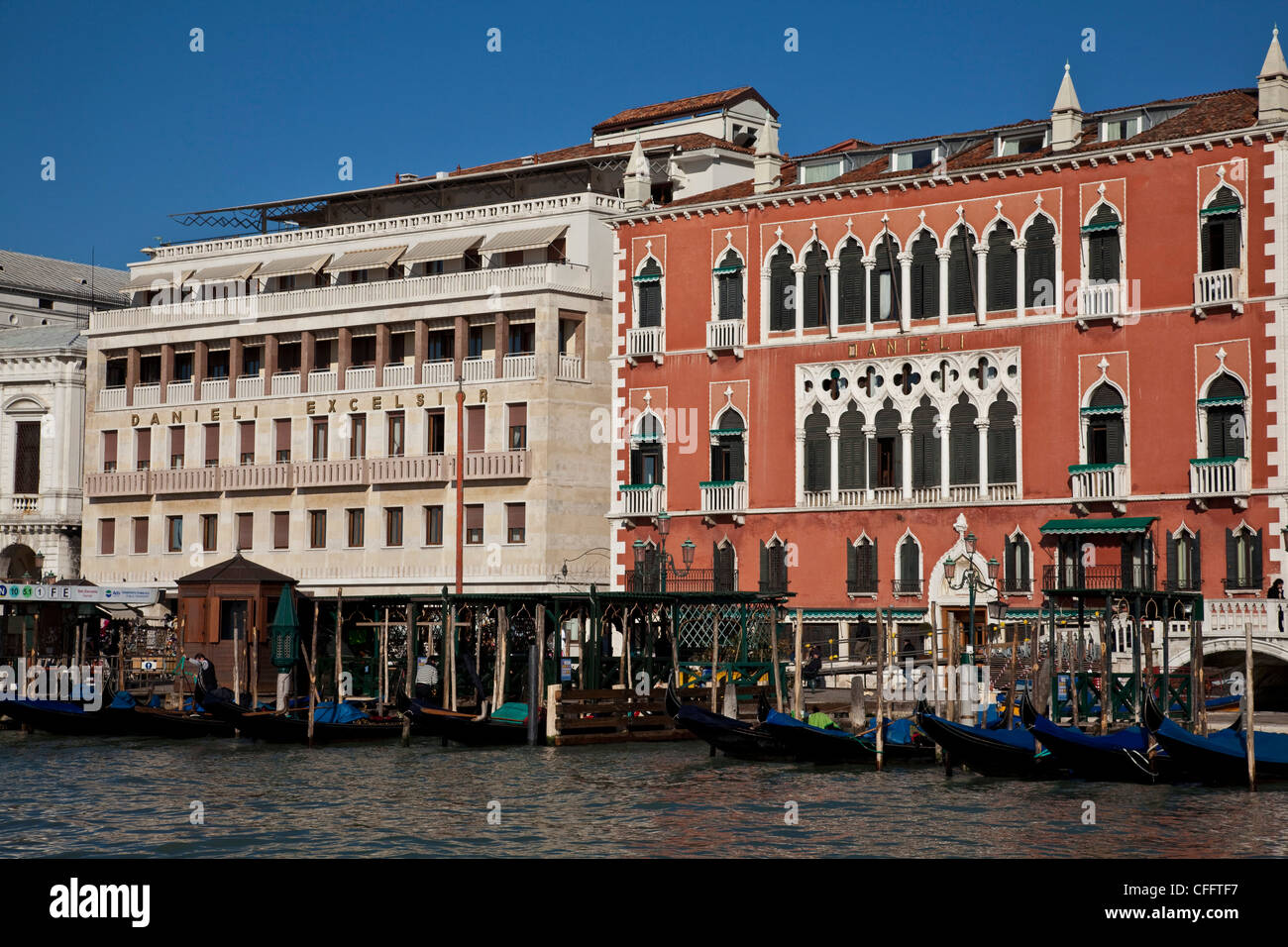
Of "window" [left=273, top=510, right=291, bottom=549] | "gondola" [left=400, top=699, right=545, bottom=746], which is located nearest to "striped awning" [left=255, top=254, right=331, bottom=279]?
"window" [left=273, top=510, right=291, bottom=549]

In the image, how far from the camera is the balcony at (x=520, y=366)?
4791cm

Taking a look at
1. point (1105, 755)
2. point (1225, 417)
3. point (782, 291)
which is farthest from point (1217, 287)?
point (1105, 755)

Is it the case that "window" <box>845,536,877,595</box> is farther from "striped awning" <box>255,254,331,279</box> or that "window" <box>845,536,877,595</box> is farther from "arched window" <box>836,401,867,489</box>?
"striped awning" <box>255,254,331,279</box>

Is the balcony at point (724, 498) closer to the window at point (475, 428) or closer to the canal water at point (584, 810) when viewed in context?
the window at point (475, 428)

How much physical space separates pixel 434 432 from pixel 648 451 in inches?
271

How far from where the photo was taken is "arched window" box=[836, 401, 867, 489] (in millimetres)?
42938

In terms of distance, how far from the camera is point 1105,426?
39.6m

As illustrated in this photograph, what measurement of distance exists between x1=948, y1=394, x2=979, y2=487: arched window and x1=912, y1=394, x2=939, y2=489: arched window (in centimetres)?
36

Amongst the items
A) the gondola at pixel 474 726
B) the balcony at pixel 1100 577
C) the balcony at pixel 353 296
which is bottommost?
the gondola at pixel 474 726

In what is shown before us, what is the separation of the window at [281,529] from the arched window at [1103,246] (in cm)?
2389

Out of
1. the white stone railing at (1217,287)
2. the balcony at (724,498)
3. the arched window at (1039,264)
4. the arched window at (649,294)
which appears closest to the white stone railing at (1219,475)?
the white stone railing at (1217,287)

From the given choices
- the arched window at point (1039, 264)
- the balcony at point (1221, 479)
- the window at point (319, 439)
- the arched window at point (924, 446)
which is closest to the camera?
the balcony at point (1221, 479)

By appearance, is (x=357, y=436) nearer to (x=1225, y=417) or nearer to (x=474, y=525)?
(x=474, y=525)
